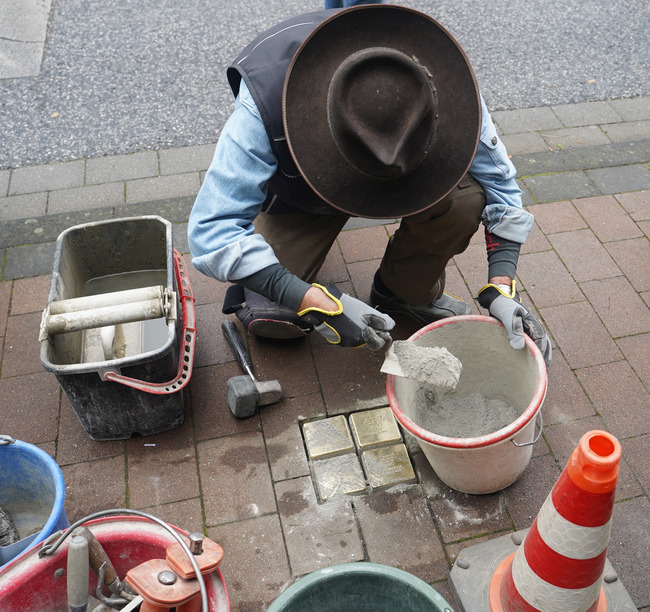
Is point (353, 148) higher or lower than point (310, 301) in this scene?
higher

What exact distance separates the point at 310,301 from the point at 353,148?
23.4 inches

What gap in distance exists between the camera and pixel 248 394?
8.62 feet

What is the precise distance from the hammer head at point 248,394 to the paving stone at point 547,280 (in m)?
1.41

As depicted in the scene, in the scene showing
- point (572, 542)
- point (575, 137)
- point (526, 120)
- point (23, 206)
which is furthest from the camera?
point (526, 120)

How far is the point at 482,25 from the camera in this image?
563 centimetres

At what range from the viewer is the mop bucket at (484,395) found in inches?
81.7

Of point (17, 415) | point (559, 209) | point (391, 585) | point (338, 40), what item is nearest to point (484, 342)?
point (391, 585)

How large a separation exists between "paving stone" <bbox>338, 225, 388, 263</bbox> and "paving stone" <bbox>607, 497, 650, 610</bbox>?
5.63ft

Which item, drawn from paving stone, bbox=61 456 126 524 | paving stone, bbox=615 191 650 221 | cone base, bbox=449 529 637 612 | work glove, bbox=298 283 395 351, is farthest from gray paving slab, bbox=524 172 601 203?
paving stone, bbox=61 456 126 524

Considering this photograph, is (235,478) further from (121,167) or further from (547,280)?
(121,167)

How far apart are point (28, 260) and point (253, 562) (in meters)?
2.14

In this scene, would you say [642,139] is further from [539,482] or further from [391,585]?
[391,585]

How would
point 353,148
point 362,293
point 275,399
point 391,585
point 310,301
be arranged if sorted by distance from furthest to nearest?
point 362,293 → point 275,399 → point 310,301 → point 353,148 → point 391,585

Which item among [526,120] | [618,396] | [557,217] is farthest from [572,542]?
[526,120]
